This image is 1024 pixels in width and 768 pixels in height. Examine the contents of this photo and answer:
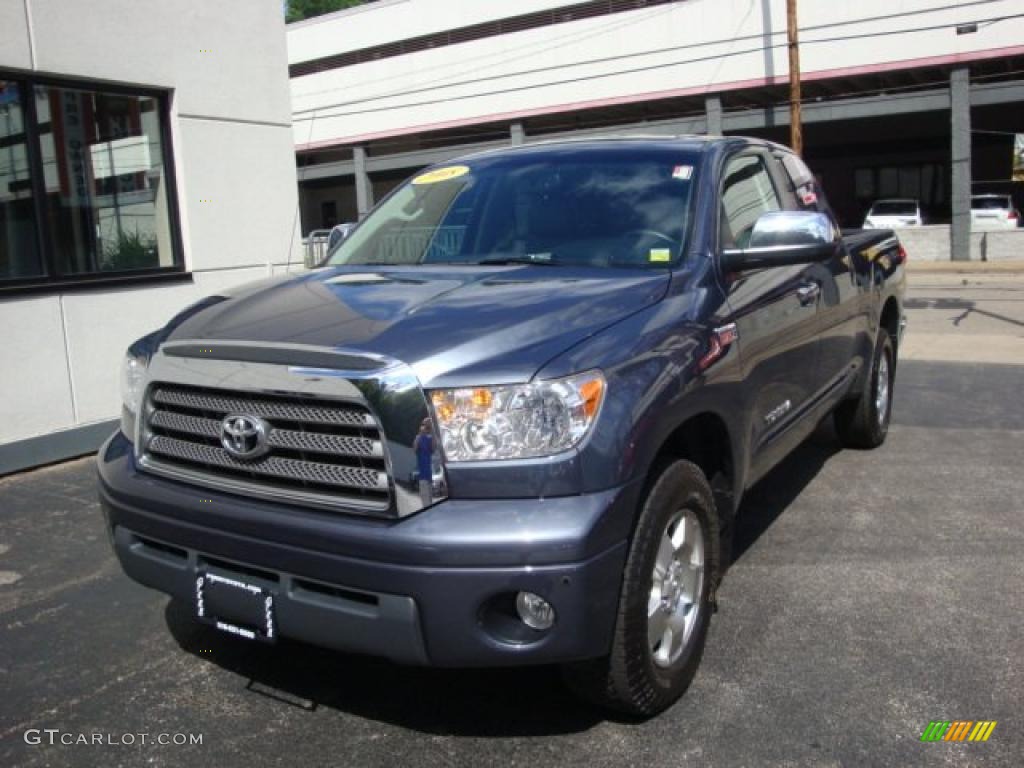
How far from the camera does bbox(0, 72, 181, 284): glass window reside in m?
6.38

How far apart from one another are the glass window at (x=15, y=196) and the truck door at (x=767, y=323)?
4.89 m

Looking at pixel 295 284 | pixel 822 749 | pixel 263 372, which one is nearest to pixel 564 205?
pixel 295 284

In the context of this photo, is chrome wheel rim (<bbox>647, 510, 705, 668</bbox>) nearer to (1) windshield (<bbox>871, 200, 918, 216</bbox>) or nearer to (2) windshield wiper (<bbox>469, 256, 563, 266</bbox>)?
(2) windshield wiper (<bbox>469, 256, 563, 266</bbox>)

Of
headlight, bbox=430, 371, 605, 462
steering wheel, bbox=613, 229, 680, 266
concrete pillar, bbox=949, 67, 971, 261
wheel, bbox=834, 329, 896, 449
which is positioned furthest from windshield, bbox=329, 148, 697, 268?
concrete pillar, bbox=949, 67, 971, 261

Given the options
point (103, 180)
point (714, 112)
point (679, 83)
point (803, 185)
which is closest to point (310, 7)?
point (679, 83)

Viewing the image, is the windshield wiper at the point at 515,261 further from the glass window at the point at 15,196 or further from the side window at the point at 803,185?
the glass window at the point at 15,196

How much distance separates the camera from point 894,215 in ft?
98.7

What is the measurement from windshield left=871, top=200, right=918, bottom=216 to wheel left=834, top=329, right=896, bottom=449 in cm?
2596

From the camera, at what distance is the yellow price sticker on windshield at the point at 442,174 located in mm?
4395

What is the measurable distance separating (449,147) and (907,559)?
35022 millimetres

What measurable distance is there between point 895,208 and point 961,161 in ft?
10.9

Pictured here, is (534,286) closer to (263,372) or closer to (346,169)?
(263,372)

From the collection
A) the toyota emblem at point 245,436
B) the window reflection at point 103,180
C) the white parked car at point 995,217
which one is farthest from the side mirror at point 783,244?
the white parked car at point 995,217

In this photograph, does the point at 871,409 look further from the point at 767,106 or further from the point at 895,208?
the point at 767,106
